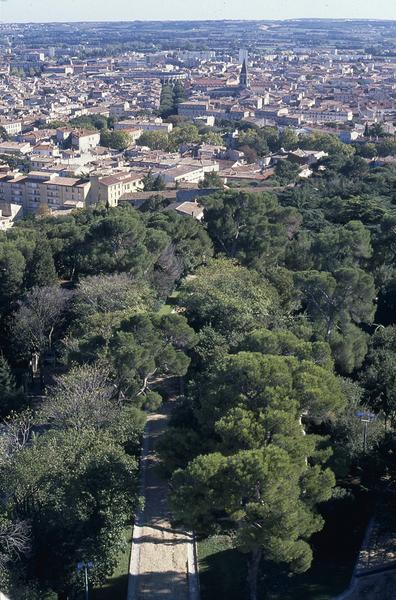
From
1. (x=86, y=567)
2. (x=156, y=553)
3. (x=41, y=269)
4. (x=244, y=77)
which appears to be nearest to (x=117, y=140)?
(x=41, y=269)

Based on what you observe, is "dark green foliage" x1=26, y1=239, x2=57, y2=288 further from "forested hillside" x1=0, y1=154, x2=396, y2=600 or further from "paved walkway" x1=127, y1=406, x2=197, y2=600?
"paved walkway" x1=127, y1=406, x2=197, y2=600

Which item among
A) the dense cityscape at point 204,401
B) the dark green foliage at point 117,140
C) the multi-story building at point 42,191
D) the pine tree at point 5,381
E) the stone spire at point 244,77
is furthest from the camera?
the stone spire at point 244,77

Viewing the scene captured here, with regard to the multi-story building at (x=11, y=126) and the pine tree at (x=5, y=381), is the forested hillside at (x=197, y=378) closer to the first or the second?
the pine tree at (x=5, y=381)

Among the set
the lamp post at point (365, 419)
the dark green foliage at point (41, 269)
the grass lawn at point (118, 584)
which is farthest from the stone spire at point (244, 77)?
the grass lawn at point (118, 584)

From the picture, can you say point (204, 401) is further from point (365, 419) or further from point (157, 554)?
point (365, 419)

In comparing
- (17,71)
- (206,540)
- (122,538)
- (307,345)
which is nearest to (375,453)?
(307,345)

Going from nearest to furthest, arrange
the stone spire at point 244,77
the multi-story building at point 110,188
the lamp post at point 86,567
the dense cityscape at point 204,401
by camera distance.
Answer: the lamp post at point 86,567 < the dense cityscape at point 204,401 < the multi-story building at point 110,188 < the stone spire at point 244,77

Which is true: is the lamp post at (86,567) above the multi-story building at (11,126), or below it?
above
